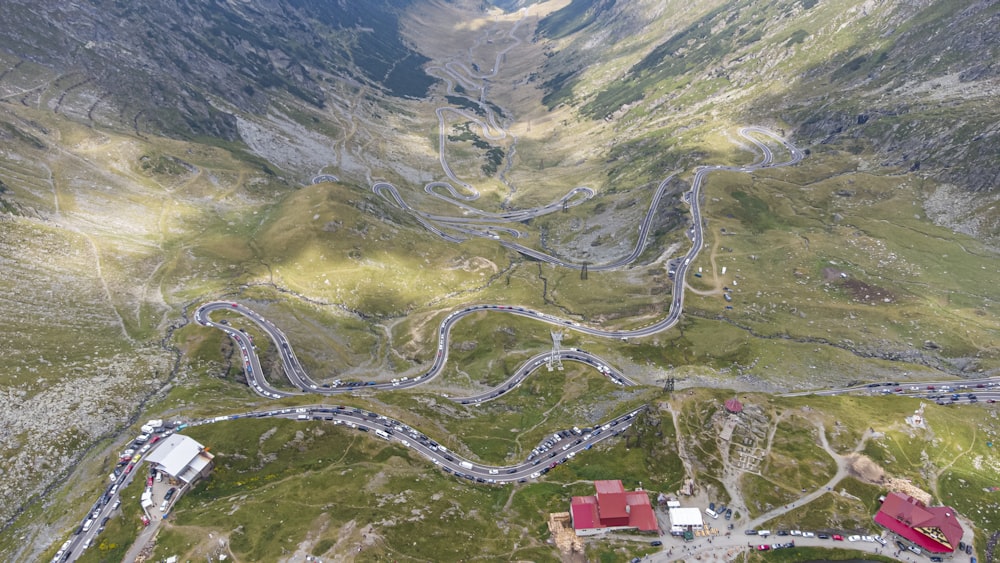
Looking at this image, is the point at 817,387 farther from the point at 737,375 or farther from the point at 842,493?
the point at 842,493

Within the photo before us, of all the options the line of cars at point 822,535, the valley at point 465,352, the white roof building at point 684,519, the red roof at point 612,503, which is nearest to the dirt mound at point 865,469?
the valley at point 465,352

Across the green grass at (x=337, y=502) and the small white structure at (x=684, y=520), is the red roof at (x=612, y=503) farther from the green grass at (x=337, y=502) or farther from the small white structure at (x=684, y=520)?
the green grass at (x=337, y=502)

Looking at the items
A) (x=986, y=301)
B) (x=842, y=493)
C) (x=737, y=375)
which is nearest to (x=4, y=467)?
(x=842, y=493)

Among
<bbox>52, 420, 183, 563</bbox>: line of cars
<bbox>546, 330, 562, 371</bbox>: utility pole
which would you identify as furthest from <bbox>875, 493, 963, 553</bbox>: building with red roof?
<bbox>52, 420, 183, 563</bbox>: line of cars

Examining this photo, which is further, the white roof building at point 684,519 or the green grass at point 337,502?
the white roof building at point 684,519

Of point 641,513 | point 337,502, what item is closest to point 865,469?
point 641,513

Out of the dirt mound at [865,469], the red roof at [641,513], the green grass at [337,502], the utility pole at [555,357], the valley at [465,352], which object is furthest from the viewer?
the utility pole at [555,357]
